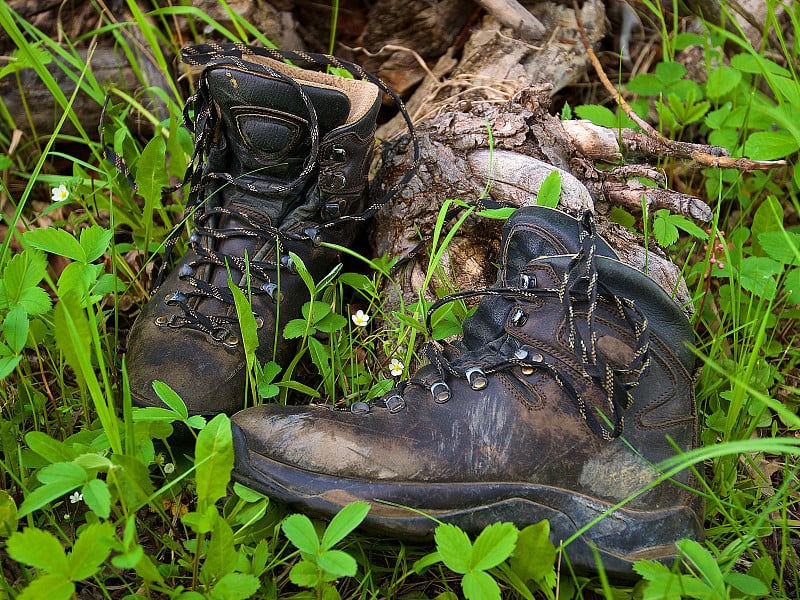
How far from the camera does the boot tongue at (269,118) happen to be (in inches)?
74.9

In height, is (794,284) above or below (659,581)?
above

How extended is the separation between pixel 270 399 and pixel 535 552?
2.70ft

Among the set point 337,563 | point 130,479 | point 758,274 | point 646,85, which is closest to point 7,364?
point 130,479

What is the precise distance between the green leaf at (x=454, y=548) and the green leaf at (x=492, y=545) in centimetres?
2

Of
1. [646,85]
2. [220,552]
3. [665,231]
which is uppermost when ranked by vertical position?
[646,85]

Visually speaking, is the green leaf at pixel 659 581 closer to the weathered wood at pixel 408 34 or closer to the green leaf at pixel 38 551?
the green leaf at pixel 38 551

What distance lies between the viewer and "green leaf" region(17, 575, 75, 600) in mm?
1227

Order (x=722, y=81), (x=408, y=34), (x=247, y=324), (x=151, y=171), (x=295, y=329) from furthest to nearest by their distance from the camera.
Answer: (x=408, y=34), (x=722, y=81), (x=151, y=171), (x=295, y=329), (x=247, y=324)

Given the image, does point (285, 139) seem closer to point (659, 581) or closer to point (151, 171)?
point (151, 171)

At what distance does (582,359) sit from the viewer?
5.08ft

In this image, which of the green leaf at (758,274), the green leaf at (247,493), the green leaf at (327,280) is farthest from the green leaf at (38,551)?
the green leaf at (758,274)

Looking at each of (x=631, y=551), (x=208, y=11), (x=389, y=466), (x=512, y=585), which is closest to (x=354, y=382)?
(x=389, y=466)

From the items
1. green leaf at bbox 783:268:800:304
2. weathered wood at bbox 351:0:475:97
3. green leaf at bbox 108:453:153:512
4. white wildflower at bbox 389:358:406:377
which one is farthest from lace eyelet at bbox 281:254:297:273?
green leaf at bbox 783:268:800:304

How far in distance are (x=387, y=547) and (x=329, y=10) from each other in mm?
2363
